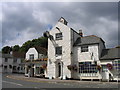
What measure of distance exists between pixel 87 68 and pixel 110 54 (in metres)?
4.00

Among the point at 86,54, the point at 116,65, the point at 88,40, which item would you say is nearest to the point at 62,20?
the point at 88,40

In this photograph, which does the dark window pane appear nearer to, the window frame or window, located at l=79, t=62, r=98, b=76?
the window frame

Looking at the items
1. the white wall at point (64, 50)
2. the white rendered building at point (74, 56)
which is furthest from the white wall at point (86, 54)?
the white wall at point (64, 50)

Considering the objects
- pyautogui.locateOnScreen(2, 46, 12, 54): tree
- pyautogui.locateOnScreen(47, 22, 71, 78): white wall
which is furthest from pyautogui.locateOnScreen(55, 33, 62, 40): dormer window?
pyautogui.locateOnScreen(2, 46, 12, 54): tree

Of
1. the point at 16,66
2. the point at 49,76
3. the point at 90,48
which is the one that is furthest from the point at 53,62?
the point at 16,66

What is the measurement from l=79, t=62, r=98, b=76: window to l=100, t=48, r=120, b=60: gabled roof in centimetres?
190

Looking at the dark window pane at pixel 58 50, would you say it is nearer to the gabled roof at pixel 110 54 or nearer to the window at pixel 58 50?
the window at pixel 58 50

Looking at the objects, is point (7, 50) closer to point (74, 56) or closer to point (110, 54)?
point (74, 56)

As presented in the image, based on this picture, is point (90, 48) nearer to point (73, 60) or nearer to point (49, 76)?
point (73, 60)

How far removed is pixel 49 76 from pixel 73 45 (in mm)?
6612

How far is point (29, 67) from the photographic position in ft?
102

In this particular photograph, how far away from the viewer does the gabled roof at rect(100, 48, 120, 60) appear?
23.4 meters

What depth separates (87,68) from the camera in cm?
2495

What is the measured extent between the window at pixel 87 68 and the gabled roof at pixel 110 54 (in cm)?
190
